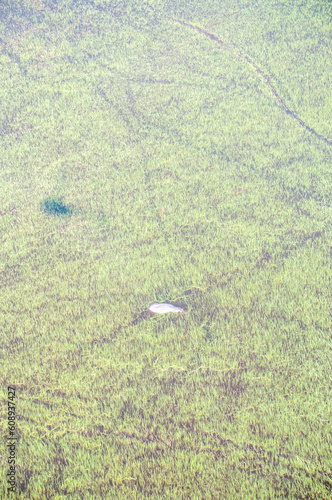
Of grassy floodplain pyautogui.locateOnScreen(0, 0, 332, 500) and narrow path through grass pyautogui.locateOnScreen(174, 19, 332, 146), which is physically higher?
narrow path through grass pyautogui.locateOnScreen(174, 19, 332, 146)

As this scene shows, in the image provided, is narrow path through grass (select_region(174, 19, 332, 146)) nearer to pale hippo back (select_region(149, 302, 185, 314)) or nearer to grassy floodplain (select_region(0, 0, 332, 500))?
grassy floodplain (select_region(0, 0, 332, 500))

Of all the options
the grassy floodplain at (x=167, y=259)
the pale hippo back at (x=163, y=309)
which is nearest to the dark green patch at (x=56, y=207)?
the grassy floodplain at (x=167, y=259)

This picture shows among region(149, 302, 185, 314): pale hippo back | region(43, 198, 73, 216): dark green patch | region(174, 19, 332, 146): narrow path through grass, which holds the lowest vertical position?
region(43, 198, 73, 216): dark green patch

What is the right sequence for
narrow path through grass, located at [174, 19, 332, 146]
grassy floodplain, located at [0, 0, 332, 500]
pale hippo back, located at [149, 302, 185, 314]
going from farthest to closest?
narrow path through grass, located at [174, 19, 332, 146]
pale hippo back, located at [149, 302, 185, 314]
grassy floodplain, located at [0, 0, 332, 500]

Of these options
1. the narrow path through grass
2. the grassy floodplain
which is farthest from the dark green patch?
the narrow path through grass

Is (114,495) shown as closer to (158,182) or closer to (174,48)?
(158,182)

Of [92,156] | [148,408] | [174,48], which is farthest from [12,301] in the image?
[174,48]
